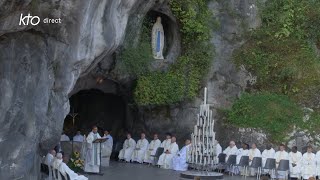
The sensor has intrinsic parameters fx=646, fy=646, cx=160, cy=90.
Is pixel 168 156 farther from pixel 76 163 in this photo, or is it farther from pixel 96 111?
pixel 96 111

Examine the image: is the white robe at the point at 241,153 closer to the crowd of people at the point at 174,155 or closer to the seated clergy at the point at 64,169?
the crowd of people at the point at 174,155

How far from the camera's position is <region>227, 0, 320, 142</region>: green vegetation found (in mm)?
23516

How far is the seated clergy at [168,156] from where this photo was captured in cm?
2292

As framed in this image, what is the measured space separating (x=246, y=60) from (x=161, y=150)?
502 cm

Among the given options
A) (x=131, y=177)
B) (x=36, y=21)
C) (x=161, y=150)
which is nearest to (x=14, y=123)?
(x=36, y=21)

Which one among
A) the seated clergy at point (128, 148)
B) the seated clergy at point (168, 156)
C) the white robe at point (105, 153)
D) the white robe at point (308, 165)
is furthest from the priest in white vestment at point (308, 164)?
the seated clergy at point (128, 148)

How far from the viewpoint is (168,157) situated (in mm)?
23016

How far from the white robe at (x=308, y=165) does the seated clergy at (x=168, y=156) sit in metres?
4.59

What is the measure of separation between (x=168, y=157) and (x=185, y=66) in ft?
12.9

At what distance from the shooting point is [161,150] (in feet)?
77.0

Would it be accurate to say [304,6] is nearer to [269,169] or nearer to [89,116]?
[269,169]

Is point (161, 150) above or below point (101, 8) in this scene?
below

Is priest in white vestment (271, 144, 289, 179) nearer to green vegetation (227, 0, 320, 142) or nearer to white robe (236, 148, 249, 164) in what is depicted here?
white robe (236, 148, 249, 164)

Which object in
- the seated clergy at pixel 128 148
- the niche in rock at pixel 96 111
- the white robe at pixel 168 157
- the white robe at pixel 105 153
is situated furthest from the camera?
the niche in rock at pixel 96 111
